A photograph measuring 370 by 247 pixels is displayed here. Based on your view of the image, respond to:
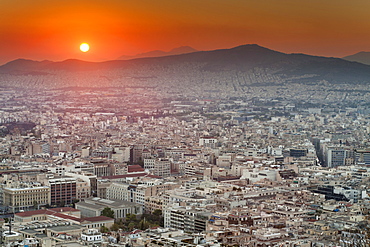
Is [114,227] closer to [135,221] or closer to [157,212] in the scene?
[135,221]

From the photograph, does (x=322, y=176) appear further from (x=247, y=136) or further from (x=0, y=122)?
(x=0, y=122)

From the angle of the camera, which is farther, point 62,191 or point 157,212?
point 62,191

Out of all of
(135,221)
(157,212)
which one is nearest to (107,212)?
(135,221)

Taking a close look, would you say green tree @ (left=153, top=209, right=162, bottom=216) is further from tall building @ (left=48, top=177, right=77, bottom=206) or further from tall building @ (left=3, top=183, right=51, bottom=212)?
tall building @ (left=3, top=183, right=51, bottom=212)

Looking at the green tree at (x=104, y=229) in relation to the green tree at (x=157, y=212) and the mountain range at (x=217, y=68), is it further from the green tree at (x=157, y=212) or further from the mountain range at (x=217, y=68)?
the mountain range at (x=217, y=68)

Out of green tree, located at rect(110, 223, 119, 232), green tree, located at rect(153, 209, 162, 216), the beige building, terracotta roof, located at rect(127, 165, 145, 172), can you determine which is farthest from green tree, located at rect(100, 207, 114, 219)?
terracotta roof, located at rect(127, 165, 145, 172)

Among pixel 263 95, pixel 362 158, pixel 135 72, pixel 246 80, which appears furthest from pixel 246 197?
pixel 135 72
